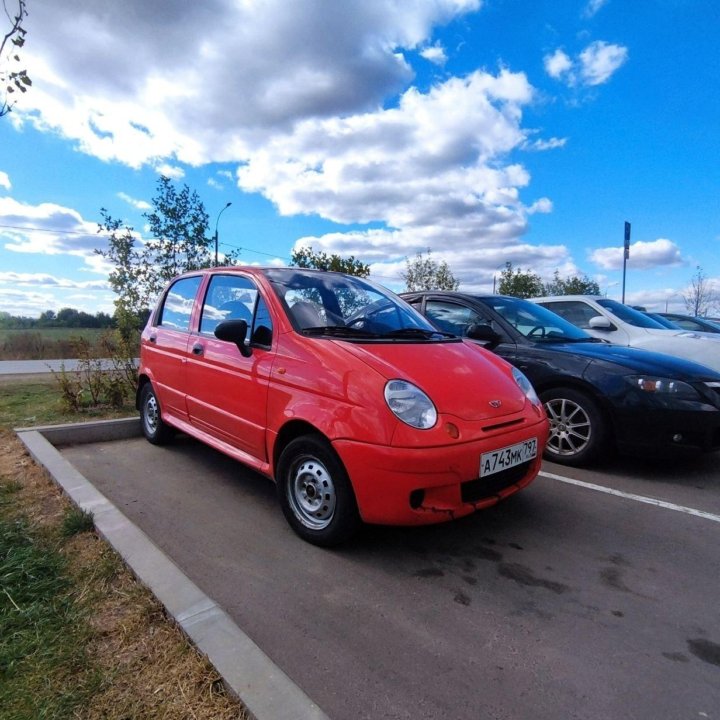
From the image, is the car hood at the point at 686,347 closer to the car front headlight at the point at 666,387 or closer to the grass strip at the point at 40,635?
the car front headlight at the point at 666,387

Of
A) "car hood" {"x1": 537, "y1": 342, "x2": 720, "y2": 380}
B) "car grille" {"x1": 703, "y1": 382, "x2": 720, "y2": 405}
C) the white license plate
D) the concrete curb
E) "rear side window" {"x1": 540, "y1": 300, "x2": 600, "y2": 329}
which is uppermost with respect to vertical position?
"rear side window" {"x1": 540, "y1": 300, "x2": 600, "y2": 329}

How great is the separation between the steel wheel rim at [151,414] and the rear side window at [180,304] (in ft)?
2.71

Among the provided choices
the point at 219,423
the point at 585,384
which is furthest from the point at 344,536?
the point at 585,384

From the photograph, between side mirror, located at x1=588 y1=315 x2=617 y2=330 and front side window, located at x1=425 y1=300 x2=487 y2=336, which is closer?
front side window, located at x1=425 y1=300 x2=487 y2=336

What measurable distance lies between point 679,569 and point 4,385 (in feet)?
32.6

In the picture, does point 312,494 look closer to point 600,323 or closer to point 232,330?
point 232,330

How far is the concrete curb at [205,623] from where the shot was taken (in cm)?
162

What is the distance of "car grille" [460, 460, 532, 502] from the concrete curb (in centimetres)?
133

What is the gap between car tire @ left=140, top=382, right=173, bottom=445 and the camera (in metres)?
4.88

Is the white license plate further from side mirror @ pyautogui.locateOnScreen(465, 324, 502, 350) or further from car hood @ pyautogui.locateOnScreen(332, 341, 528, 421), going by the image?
side mirror @ pyautogui.locateOnScreen(465, 324, 502, 350)

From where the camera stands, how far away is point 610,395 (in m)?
4.14

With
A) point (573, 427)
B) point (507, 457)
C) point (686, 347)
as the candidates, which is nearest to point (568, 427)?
point (573, 427)

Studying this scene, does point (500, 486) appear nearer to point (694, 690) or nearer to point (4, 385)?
point (694, 690)

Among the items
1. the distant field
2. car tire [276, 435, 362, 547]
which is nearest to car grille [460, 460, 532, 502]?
car tire [276, 435, 362, 547]
